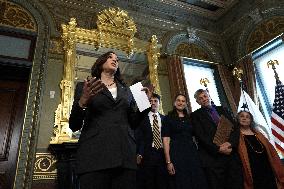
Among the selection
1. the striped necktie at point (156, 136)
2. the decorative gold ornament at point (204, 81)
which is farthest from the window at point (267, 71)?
the striped necktie at point (156, 136)

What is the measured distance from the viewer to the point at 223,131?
96.1 inches

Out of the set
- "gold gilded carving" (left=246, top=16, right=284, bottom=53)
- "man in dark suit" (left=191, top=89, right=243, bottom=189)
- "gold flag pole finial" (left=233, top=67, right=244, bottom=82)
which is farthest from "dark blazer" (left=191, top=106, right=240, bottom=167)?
"gold gilded carving" (left=246, top=16, right=284, bottom=53)

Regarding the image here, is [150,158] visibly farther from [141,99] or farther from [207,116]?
[141,99]

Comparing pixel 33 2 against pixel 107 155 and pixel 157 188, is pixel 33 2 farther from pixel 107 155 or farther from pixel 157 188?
pixel 107 155

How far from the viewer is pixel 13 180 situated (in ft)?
9.94

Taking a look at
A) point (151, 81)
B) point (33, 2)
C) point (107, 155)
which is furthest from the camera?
point (151, 81)

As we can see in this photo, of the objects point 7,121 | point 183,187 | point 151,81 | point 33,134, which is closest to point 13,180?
point 33,134

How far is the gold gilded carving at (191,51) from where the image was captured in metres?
5.01

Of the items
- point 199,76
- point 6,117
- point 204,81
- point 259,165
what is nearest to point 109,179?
point 259,165

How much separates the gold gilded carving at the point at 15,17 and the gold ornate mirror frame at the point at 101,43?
1.64ft

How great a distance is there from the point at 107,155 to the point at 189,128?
1505 millimetres

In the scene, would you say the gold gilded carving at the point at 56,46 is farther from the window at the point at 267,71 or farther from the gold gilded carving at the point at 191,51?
the window at the point at 267,71

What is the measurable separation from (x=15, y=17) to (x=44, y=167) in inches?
87.0

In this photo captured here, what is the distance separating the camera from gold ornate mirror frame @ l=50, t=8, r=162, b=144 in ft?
11.3
